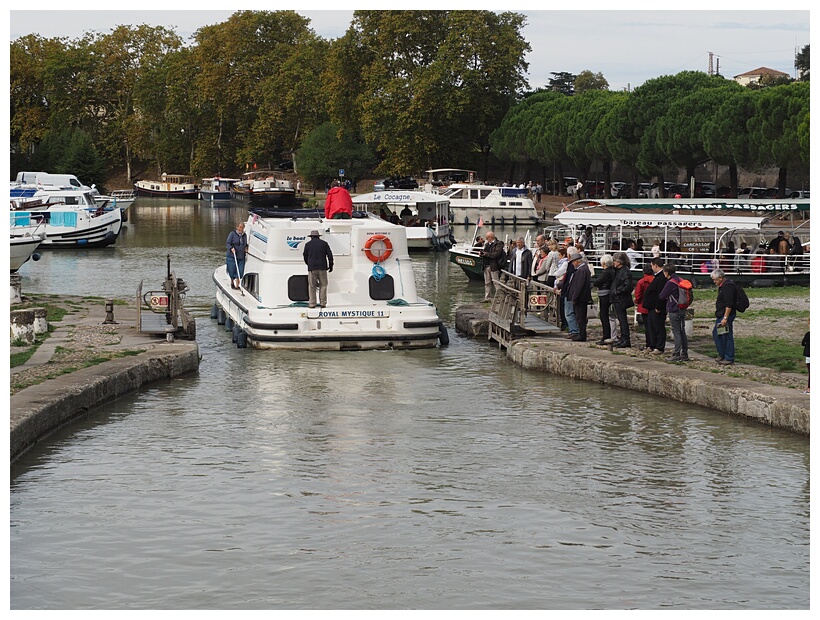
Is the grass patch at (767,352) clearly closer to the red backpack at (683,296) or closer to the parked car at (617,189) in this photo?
the red backpack at (683,296)

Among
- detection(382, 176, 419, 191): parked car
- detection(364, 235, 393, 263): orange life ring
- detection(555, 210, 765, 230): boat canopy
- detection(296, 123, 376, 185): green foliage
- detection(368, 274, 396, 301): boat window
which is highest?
detection(296, 123, 376, 185): green foliage

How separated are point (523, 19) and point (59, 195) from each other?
45229mm

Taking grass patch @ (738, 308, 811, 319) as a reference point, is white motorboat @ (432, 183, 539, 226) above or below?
above

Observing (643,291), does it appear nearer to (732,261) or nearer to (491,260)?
(491,260)

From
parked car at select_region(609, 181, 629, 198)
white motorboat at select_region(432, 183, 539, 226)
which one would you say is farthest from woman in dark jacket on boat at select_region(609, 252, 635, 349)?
parked car at select_region(609, 181, 629, 198)

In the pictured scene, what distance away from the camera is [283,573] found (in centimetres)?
1112

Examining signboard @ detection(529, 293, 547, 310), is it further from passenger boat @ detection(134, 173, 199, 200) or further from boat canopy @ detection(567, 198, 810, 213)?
passenger boat @ detection(134, 173, 199, 200)

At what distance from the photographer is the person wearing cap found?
74.3 ft

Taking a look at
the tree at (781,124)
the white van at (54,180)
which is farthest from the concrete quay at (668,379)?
the white van at (54,180)

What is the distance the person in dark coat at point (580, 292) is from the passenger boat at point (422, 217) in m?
26.6

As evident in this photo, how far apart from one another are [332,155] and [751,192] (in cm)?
3495

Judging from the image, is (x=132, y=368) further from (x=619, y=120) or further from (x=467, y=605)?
(x=619, y=120)

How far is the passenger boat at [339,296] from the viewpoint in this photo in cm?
2253

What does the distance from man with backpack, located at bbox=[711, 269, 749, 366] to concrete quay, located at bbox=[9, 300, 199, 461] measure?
8.17m
